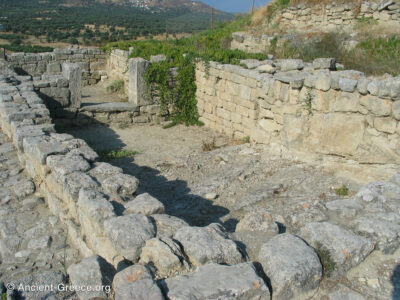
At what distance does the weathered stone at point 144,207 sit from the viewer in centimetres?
342

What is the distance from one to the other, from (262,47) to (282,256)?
11484 mm

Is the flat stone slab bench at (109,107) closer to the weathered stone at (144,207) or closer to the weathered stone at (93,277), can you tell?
the weathered stone at (144,207)

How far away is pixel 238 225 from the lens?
3.53 metres

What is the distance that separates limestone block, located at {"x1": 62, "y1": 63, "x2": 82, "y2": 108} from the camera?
9031 millimetres

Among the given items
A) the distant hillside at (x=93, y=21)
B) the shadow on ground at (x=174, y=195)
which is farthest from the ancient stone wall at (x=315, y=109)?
the distant hillside at (x=93, y=21)

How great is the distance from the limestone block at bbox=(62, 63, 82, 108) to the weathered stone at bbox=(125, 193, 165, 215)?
21.1ft

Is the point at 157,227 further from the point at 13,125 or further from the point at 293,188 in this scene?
the point at 13,125

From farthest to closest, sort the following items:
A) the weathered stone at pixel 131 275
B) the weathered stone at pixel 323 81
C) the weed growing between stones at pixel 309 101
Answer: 1. the weed growing between stones at pixel 309 101
2. the weathered stone at pixel 323 81
3. the weathered stone at pixel 131 275

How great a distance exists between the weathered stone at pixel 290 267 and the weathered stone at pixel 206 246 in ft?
0.80

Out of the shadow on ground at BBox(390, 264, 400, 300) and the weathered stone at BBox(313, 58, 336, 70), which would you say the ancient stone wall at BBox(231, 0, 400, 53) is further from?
the shadow on ground at BBox(390, 264, 400, 300)

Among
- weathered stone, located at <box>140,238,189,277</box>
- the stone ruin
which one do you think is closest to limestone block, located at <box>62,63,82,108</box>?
the stone ruin

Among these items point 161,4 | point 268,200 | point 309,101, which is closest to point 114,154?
point 268,200

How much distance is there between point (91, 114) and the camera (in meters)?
9.63

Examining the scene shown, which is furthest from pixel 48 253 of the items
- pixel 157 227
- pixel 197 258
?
pixel 197 258
